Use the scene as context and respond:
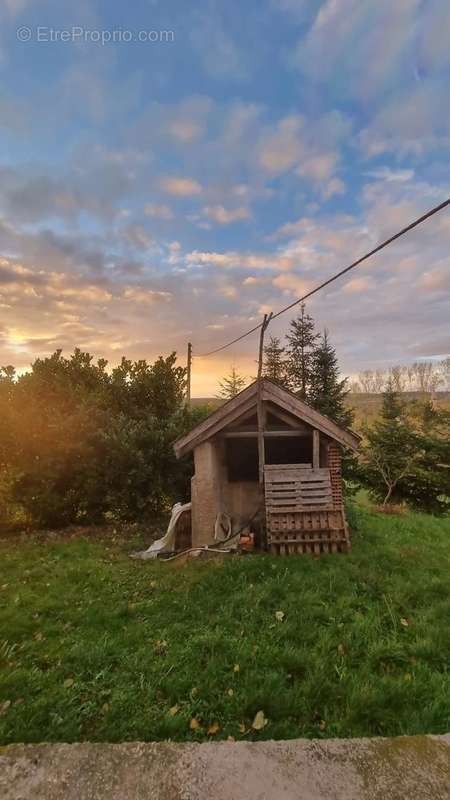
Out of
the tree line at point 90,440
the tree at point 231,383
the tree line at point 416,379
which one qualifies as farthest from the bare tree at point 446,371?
the tree line at point 90,440

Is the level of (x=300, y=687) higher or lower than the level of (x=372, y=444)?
lower

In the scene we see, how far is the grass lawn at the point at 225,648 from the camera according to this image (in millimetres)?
3678

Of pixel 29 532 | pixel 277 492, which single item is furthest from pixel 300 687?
pixel 29 532

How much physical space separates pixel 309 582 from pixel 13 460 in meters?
10.1

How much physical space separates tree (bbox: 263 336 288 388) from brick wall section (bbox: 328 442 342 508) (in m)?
15.9

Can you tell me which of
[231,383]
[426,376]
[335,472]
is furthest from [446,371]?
[335,472]

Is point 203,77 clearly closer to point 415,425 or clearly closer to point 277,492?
point 277,492

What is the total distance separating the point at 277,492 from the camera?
9375mm

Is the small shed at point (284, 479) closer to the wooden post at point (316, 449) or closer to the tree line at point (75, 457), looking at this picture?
the wooden post at point (316, 449)

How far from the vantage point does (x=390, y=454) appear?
59.4 ft

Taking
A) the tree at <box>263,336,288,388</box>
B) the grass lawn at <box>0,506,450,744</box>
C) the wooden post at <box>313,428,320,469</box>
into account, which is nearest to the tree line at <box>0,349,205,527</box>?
the grass lawn at <box>0,506,450,744</box>

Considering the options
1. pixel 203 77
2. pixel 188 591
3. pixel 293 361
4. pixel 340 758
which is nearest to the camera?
pixel 340 758

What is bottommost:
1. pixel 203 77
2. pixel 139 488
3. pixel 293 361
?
pixel 139 488

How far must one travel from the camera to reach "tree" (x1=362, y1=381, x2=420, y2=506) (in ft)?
58.5
